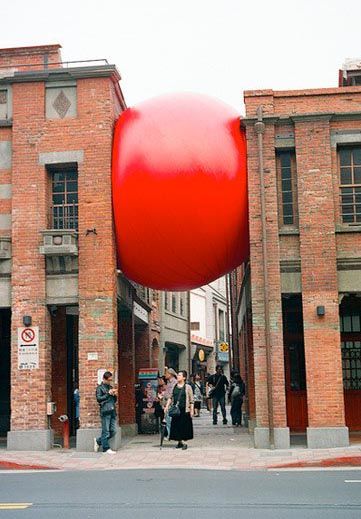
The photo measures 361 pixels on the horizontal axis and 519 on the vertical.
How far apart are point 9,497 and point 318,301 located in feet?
28.1

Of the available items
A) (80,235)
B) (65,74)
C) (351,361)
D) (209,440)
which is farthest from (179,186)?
(351,361)

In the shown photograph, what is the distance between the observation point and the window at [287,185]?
57.9 feet

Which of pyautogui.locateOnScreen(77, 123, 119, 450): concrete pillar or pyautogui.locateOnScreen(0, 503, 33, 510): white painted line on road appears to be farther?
pyautogui.locateOnScreen(77, 123, 119, 450): concrete pillar

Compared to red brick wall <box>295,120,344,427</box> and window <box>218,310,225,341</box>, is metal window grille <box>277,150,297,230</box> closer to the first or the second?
red brick wall <box>295,120,344,427</box>

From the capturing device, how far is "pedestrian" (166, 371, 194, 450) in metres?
16.9

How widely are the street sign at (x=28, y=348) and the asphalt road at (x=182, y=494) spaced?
13.8 feet

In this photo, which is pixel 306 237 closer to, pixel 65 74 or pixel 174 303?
pixel 65 74

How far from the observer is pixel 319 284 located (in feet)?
55.4

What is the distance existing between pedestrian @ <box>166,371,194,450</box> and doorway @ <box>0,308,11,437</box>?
6.33m

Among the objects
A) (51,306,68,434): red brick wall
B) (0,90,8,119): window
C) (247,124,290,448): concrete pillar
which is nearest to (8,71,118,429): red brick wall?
(0,90,8,119): window

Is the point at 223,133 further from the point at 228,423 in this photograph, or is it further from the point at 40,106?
the point at 228,423

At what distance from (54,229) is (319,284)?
20.4 feet

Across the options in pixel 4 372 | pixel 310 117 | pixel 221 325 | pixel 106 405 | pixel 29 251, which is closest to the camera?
pixel 106 405

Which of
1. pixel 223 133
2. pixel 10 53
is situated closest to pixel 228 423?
pixel 223 133
